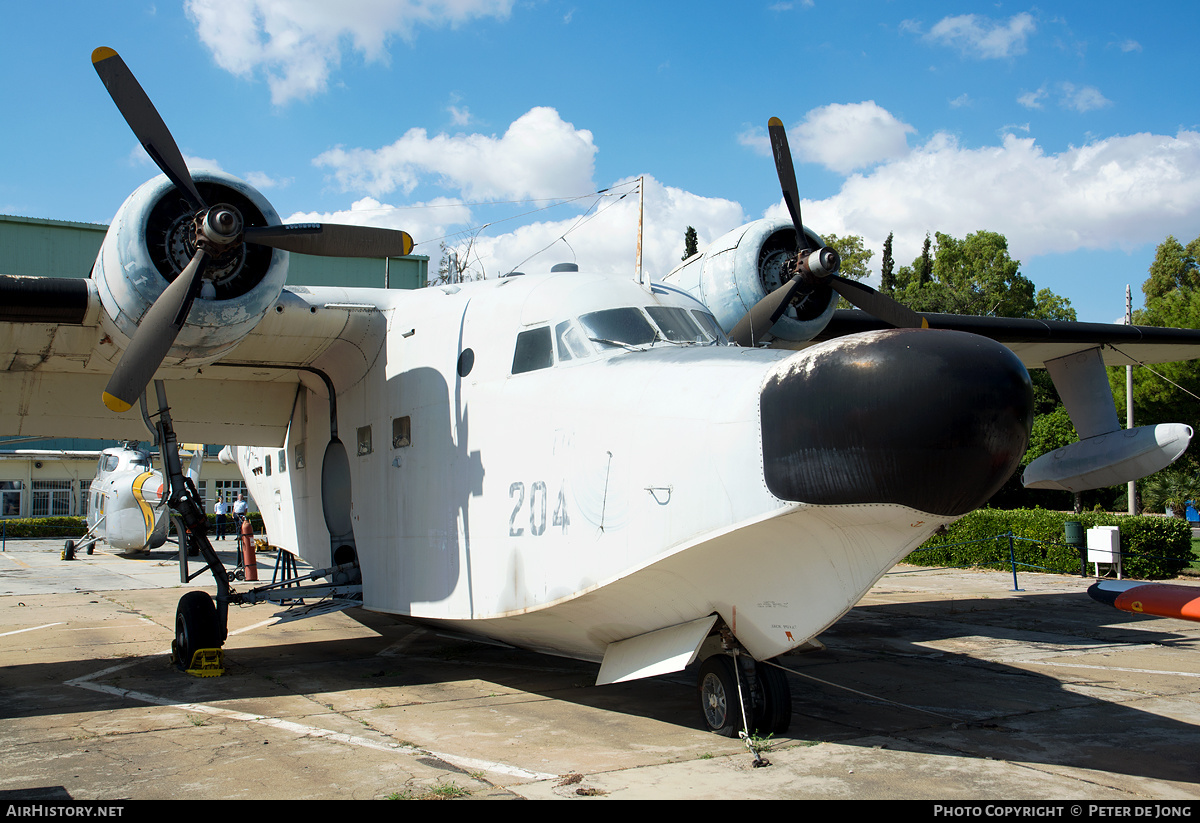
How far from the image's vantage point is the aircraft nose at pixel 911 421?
3938mm

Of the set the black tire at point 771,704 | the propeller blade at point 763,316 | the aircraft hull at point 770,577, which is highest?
the propeller blade at point 763,316

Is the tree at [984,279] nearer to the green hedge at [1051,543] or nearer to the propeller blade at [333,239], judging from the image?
the green hedge at [1051,543]

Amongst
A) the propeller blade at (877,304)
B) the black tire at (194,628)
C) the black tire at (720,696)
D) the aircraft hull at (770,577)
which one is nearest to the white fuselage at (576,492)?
the aircraft hull at (770,577)

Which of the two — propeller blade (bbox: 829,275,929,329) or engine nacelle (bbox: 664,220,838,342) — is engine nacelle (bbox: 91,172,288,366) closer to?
engine nacelle (bbox: 664,220,838,342)

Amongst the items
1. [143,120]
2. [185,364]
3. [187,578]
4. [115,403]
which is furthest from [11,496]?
[143,120]

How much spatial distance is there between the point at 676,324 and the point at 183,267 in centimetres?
431

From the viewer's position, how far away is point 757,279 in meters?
9.56

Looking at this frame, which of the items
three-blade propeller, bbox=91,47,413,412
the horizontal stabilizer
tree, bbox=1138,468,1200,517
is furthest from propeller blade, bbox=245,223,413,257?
tree, bbox=1138,468,1200,517

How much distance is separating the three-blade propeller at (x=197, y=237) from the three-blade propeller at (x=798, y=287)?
421 cm

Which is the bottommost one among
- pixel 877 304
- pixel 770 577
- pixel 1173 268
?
Result: pixel 770 577

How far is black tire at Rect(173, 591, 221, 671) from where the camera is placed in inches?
323

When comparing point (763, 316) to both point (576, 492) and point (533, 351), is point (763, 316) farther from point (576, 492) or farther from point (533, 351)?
point (576, 492)
